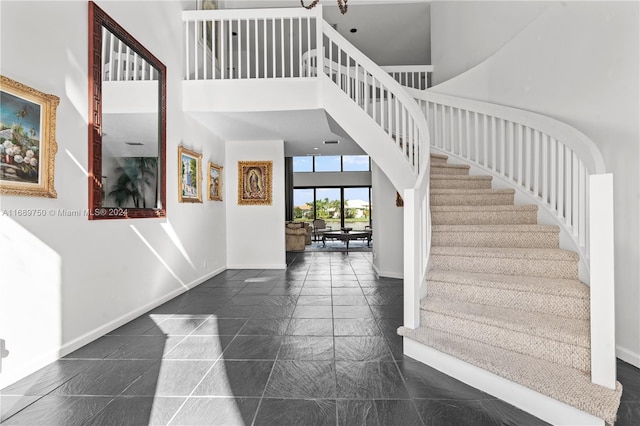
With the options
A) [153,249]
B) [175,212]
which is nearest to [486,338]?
[153,249]

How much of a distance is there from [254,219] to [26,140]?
404 centimetres

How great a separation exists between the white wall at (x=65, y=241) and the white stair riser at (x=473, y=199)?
10.5 feet

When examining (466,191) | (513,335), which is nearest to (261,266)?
(466,191)

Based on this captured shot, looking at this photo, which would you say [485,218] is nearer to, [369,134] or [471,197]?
[471,197]

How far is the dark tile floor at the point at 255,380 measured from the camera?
5.08 ft

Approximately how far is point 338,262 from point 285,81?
386 centimetres

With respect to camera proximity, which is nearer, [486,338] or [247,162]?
[486,338]

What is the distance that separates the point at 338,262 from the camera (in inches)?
256

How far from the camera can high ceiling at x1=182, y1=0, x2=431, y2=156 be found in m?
4.49

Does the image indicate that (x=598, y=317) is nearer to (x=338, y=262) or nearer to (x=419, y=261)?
(x=419, y=261)

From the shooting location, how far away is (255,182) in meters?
5.80

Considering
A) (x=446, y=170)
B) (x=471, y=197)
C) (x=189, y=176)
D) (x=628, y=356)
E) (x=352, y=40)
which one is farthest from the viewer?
(x=352, y=40)

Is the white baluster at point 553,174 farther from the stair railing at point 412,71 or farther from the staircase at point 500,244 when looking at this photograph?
the stair railing at point 412,71

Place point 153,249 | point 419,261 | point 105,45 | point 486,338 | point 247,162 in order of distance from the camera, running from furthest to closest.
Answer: point 247,162
point 153,249
point 105,45
point 419,261
point 486,338
